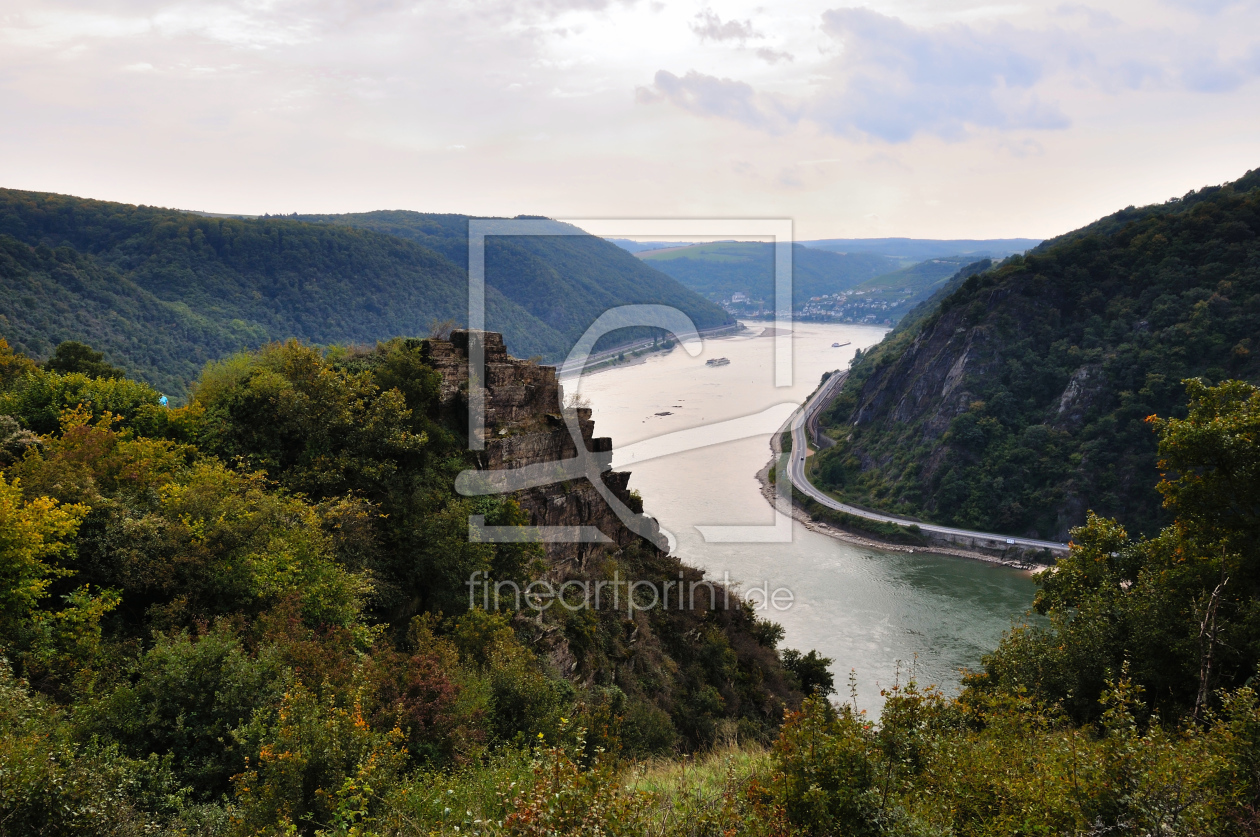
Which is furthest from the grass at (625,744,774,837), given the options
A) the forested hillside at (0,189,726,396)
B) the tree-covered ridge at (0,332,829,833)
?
the forested hillside at (0,189,726,396)

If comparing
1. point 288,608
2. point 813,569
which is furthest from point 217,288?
point 288,608

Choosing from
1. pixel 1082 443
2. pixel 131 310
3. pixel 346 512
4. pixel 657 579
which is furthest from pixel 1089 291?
pixel 131 310

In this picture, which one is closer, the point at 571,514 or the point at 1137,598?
the point at 1137,598

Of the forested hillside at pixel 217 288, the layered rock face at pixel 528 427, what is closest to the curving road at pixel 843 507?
the forested hillside at pixel 217 288

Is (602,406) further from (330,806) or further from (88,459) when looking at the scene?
(330,806)

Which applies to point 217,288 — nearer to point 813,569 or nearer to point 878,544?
point 813,569

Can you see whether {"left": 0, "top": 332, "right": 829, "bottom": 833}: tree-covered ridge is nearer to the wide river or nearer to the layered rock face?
the layered rock face
